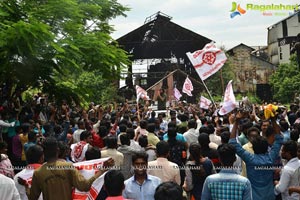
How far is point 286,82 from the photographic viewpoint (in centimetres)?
3878

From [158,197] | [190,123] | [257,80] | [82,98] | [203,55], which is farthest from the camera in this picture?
[257,80]

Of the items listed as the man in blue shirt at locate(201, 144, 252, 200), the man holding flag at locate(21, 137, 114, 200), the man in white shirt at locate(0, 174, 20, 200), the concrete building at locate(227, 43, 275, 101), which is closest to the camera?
the man in blue shirt at locate(201, 144, 252, 200)

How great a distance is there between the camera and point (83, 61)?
13164mm

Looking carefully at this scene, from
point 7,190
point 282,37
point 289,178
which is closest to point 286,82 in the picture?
point 282,37

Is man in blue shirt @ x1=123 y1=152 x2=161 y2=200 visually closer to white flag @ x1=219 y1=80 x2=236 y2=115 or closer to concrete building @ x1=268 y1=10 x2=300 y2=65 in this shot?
white flag @ x1=219 y1=80 x2=236 y2=115

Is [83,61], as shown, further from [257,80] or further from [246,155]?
[257,80]

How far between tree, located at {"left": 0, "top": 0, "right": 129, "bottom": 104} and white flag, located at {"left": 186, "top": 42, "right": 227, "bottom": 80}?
3.70 meters

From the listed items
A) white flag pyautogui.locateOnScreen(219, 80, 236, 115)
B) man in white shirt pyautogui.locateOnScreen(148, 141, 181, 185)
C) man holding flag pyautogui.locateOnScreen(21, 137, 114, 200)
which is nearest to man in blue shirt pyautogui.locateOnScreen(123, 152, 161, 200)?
man holding flag pyautogui.locateOnScreen(21, 137, 114, 200)

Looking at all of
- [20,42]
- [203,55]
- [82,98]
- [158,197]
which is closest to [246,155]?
[158,197]

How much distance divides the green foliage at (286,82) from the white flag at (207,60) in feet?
96.5

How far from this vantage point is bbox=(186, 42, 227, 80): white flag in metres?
10.4

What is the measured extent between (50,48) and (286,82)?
106 ft

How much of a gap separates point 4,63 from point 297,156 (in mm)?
8600

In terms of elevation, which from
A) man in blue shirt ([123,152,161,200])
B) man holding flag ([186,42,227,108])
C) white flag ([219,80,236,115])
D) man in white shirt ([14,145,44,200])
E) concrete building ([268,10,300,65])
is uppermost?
concrete building ([268,10,300,65])
